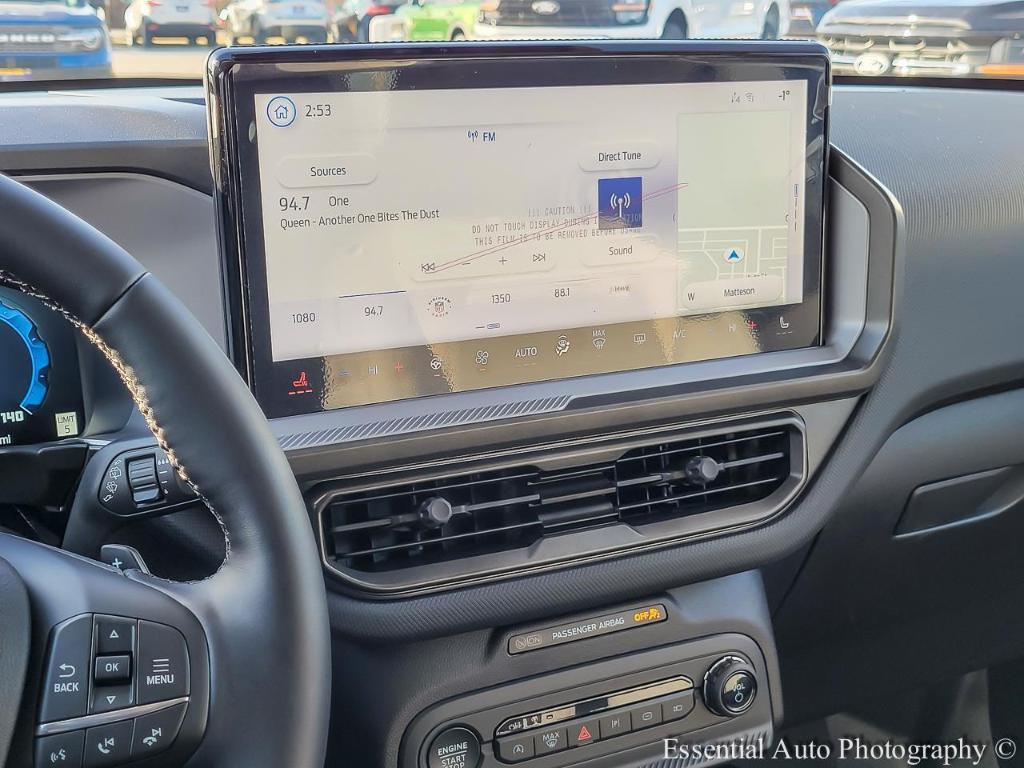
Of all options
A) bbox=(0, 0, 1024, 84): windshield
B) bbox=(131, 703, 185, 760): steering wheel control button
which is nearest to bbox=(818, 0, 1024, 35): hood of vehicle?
bbox=(0, 0, 1024, 84): windshield

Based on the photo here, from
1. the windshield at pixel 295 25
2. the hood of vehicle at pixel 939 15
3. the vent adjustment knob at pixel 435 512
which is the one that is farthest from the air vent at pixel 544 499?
the hood of vehicle at pixel 939 15

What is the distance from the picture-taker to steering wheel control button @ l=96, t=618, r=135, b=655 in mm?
733

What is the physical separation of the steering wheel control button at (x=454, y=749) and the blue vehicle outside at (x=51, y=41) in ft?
3.07

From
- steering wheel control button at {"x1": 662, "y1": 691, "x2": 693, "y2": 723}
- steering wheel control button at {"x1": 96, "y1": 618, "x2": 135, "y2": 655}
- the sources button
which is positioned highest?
the sources button

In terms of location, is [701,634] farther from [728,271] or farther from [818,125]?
[818,125]

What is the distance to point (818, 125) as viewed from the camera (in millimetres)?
1303

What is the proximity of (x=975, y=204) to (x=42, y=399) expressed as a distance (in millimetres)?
1194

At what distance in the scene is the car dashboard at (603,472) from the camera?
1116 mm

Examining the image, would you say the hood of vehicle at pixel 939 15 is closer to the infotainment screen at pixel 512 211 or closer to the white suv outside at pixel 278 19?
the infotainment screen at pixel 512 211

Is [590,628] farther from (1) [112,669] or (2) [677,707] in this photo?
(1) [112,669]

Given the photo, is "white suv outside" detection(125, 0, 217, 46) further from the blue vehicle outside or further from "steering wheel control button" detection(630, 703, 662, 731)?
"steering wheel control button" detection(630, 703, 662, 731)

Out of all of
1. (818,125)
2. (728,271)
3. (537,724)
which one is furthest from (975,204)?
(537,724)

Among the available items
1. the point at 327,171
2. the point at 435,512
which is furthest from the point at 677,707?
the point at 327,171

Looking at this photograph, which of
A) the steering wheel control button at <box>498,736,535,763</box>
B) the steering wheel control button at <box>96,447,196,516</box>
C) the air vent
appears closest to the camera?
the steering wheel control button at <box>96,447,196,516</box>
